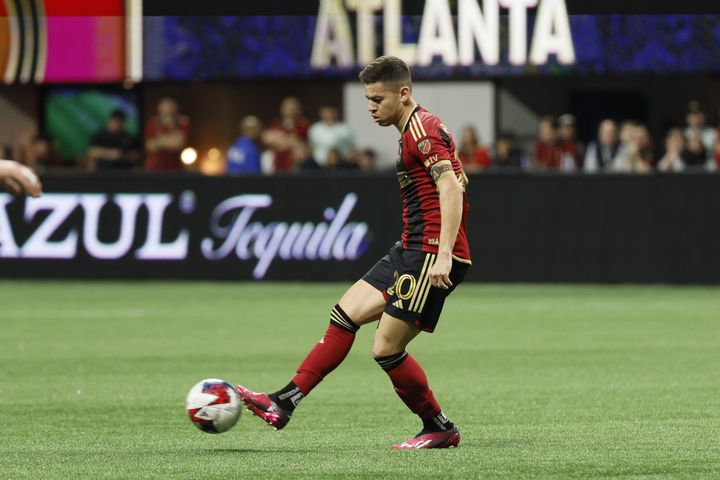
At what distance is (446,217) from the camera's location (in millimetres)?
8086

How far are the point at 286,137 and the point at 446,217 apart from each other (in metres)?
15.7

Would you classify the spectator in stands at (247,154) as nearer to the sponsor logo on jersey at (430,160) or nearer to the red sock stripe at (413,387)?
the red sock stripe at (413,387)

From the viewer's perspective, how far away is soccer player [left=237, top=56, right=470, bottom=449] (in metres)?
8.17

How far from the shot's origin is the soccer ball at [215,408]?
27.3ft

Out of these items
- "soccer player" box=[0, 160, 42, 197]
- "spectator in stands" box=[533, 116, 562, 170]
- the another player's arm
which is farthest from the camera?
"spectator in stands" box=[533, 116, 562, 170]

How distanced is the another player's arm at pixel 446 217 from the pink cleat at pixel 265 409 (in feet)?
3.52

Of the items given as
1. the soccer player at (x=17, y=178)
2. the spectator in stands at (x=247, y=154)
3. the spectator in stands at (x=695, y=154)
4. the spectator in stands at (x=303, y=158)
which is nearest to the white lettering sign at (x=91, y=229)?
the spectator in stands at (x=247, y=154)

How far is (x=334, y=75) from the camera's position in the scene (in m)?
25.1

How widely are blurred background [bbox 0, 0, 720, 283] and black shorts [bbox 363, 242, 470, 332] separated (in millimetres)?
12872

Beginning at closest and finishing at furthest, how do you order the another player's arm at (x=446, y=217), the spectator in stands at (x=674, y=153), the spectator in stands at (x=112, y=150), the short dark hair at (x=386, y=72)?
the another player's arm at (x=446, y=217) < the short dark hair at (x=386, y=72) < the spectator in stands at (x=674, y=153) < the spectator in stands at (x=112, y=150)

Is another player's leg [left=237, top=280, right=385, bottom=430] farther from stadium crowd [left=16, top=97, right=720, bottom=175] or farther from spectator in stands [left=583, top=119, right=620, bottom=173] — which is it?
spectator in stands [left=583, top=119, right=620, bottom=173]

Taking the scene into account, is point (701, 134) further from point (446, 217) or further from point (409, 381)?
point (446, 217)

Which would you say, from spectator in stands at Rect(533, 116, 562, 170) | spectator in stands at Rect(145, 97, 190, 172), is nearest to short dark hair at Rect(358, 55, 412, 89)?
A: spectator in stands at Rect(533, 116, 562, 170)

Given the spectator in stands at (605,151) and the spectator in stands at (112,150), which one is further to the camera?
the spectator in stands at (112,150)
